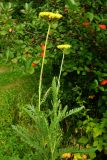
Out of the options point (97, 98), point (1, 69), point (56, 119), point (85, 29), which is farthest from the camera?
point (1, 69)

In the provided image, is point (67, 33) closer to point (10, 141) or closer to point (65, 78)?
point (65, 78)

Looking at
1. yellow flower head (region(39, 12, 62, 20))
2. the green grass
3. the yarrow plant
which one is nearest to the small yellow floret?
yellow flower head (region(39, 12, 62, 20))

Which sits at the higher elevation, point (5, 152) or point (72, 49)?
point (72, 49)

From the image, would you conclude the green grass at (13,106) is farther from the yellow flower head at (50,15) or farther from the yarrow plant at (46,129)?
the yellow flower head at (50,15)

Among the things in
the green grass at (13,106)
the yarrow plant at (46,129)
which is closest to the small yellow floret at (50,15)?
the yarrow plant at (46,129)

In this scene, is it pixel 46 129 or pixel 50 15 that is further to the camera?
pixel 46 129

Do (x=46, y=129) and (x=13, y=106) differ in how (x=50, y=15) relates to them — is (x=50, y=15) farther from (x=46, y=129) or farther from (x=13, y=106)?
(x=13, y=106)

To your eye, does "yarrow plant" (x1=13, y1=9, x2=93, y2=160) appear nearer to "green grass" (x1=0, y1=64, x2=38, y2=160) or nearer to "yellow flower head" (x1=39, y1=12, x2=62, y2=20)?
"green grass" (x1=0, y1=64, x2=38, y2=160)

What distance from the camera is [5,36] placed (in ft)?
18.1

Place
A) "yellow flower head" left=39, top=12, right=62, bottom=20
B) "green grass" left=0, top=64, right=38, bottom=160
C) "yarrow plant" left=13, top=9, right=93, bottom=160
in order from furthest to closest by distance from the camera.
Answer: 1. "green grass" left=0, top=64, right=38, bottom=160
2. "yarrow plant" left=13, top=9, right=93, bottom=160
3. "yellow flower head" left=39, top=12, right=62, bottom=20

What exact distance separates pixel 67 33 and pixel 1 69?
4.91 metres

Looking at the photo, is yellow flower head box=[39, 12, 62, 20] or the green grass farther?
the green grass

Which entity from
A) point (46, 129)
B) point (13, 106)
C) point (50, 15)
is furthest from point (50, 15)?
point (13, 106)

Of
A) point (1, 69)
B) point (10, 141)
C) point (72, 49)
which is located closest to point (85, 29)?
point (72, 49)
